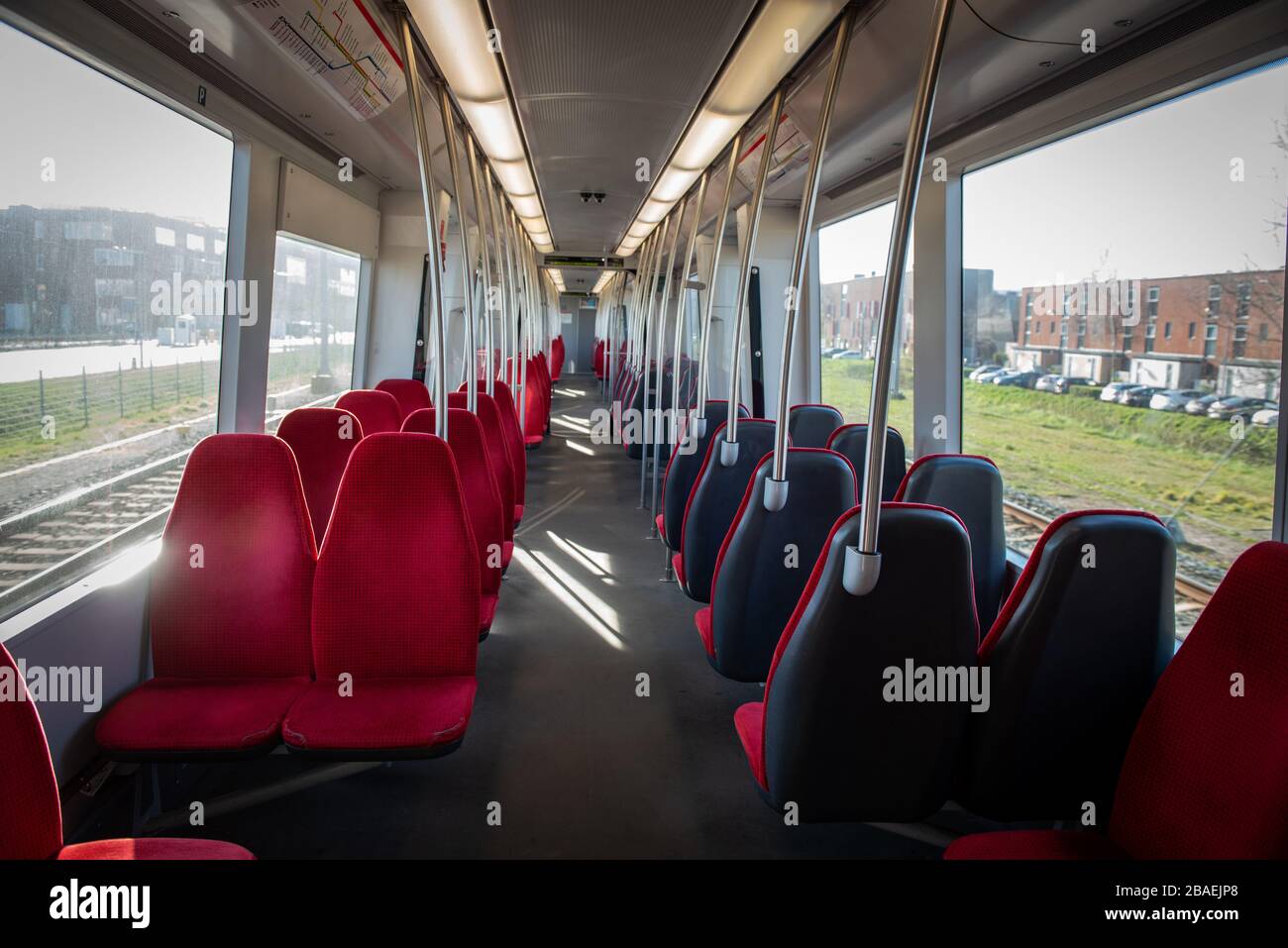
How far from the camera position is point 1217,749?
1.46 meters

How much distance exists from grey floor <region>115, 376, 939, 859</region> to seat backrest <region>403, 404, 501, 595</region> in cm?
51

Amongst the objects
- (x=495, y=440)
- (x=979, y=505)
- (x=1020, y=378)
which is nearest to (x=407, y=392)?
(x=495, y=440)

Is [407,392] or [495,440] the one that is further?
[407,392]

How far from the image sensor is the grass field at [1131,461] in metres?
2.57

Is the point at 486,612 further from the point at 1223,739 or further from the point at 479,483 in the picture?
the point at 1223,739

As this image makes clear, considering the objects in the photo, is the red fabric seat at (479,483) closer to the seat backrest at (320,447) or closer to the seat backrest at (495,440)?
the seat backrest at (320,447)

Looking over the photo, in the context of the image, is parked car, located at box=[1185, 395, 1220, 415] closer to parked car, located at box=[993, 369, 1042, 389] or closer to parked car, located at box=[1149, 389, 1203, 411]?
parked car, located at box=[1149, 389, 1203, 411]

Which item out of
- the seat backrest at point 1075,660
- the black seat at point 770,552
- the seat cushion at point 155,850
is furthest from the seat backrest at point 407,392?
the seat backrest at point 1075,660

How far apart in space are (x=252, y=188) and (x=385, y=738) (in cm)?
319

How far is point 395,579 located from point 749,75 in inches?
95.9
